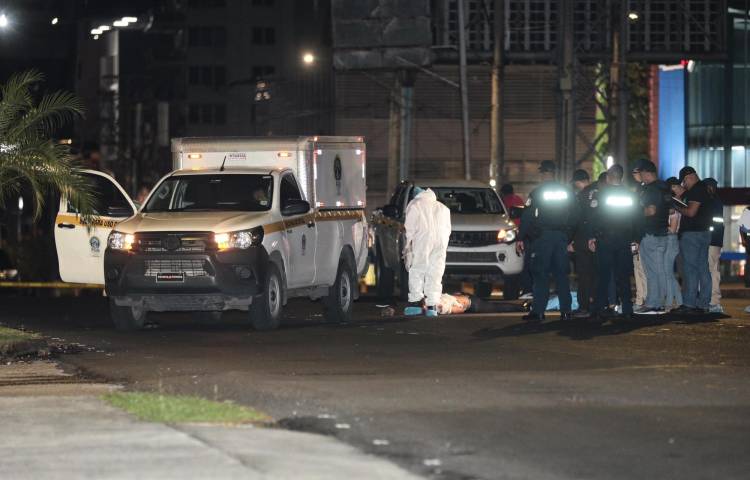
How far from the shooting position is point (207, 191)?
2138 cm

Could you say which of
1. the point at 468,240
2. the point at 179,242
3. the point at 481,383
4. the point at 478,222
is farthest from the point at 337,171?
the point at 481,383

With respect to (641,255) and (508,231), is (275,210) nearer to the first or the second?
(641,255)

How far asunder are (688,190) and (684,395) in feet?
31.1

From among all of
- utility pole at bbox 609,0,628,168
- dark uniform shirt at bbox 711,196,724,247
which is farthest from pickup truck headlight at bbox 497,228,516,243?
utility pole at bbox 609,0,628,168

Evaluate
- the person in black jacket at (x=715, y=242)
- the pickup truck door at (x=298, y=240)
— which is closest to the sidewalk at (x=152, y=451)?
the pickup truck door at (x=298, y=240)

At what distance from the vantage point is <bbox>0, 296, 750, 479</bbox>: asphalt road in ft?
34.8

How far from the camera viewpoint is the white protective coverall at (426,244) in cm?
2288

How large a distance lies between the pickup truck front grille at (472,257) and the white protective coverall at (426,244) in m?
4.02

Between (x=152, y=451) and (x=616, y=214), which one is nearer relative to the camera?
(x=152, y=451)

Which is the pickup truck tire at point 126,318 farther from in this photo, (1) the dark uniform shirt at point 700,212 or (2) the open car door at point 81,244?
(1) the dark uniform shirt at point 700,212

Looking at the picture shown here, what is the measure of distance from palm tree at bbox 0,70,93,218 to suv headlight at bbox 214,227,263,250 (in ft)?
6.41

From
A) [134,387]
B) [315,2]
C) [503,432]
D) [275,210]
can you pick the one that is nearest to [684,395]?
[503,432]

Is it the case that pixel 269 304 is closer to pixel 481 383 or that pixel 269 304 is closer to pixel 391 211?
pixel 391 211

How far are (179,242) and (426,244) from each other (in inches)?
162
